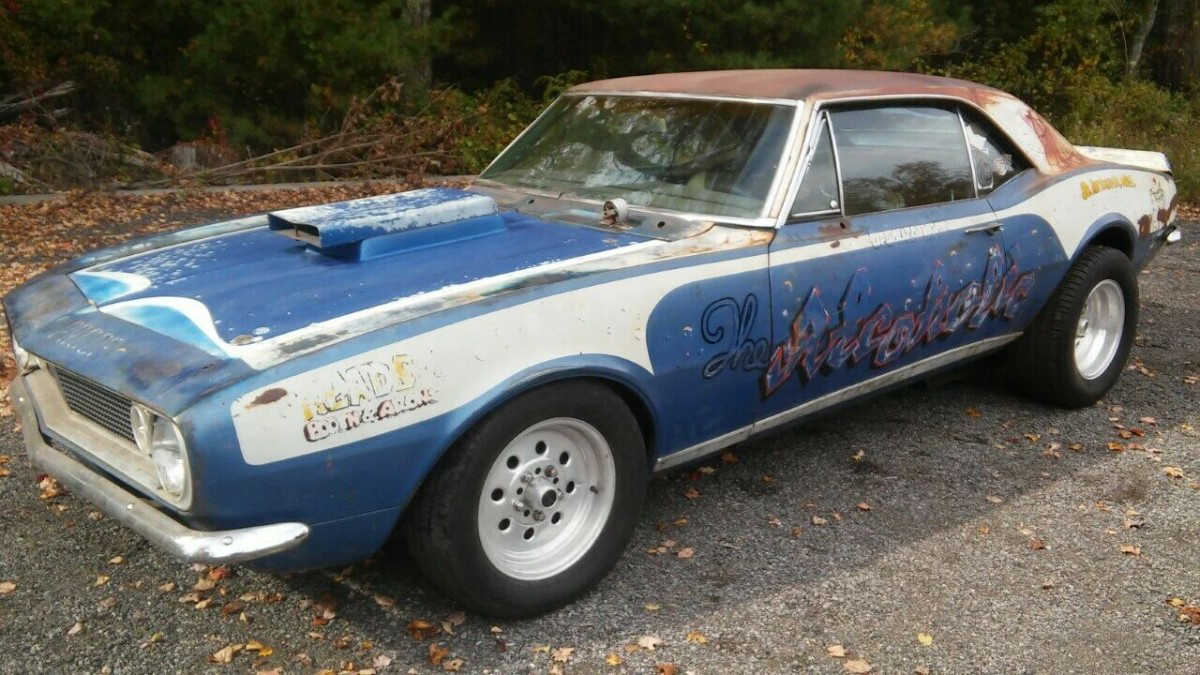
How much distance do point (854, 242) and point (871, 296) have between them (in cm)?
20

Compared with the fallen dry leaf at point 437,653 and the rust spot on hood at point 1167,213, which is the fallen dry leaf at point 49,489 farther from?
the rust spot on hood at point 1167,213

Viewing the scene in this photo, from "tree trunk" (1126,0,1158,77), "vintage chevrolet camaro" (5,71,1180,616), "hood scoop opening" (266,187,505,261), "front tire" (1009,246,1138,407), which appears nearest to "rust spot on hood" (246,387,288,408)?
"vintage chevrolet camaro" (5,71,1180,616)

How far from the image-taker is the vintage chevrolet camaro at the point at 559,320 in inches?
108

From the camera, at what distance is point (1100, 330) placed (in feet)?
17.4

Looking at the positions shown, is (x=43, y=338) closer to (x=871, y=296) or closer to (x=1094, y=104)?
(x=871, y=296)

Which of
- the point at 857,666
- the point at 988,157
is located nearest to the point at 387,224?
the point at 857,666

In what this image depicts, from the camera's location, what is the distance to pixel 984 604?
11.1ft

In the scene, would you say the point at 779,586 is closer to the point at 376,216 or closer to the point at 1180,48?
the point at 376,216

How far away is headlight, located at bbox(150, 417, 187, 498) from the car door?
1.86 meters

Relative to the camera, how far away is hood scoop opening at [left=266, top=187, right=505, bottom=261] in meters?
3.53

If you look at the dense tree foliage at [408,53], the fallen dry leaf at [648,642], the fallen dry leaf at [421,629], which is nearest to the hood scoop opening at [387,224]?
the fallen dry leaf at [421,629]

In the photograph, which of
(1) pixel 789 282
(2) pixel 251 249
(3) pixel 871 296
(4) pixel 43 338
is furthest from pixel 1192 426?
(4) pixel 43 338

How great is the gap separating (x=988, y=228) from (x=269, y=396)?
303 cm

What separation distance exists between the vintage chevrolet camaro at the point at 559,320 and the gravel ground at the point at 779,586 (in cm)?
28
